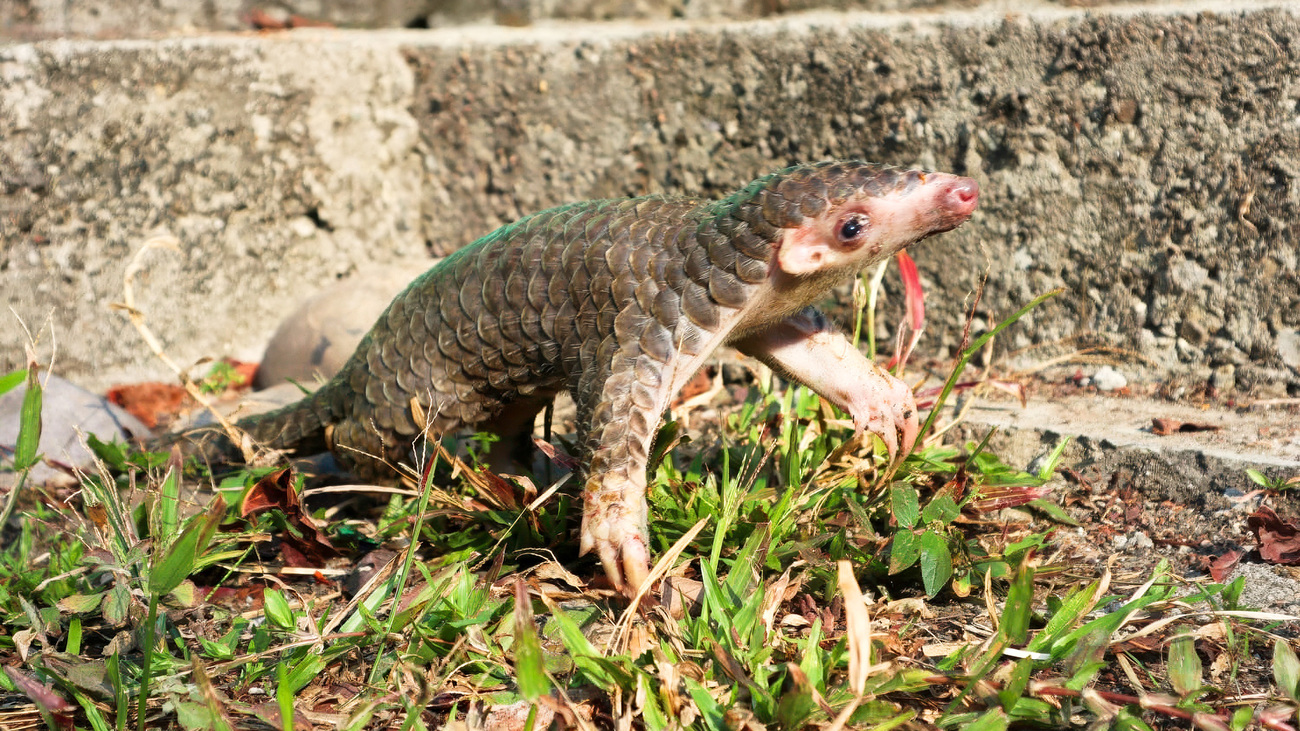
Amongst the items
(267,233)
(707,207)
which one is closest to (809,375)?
(707,207)

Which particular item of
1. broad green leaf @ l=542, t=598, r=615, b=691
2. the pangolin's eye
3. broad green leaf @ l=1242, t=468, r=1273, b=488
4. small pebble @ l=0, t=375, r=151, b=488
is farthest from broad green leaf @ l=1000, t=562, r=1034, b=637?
small pebble @ l=0, t=375, r=151, b=488

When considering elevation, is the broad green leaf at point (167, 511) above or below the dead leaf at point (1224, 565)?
above

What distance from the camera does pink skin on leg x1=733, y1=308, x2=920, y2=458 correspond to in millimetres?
2510

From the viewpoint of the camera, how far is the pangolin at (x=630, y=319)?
87.0 inches

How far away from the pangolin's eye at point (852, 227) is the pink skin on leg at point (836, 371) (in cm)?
37

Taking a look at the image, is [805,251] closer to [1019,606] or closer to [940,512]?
[940,512]

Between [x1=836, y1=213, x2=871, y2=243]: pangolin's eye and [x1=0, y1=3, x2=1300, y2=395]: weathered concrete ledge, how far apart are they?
1111 mm

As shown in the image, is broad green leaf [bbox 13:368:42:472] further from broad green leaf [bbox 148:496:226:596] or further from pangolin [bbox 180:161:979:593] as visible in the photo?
pangolin [bbox 180:161:979:593]

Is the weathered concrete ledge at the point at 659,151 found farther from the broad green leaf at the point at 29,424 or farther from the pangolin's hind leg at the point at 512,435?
the broad green leaf at the point at 29,424

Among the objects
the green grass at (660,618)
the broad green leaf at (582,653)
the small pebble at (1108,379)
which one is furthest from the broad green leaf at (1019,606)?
the small pebble at (1108,379)

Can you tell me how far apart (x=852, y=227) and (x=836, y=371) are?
0.48 m

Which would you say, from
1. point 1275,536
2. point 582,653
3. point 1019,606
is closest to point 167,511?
point 582,653

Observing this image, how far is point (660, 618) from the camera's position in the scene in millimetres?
2117

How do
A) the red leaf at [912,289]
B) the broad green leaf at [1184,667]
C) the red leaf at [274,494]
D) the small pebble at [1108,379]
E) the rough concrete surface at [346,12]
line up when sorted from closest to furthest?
the broad green leaf at [1184,667]
the red leaf at [274,494]
the red leaf at [912,289]
the small pebble at [1108,379]
the rough concrete surface at [346,12]
